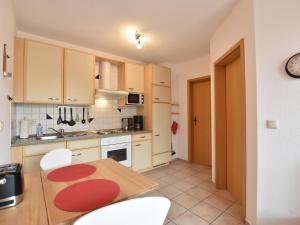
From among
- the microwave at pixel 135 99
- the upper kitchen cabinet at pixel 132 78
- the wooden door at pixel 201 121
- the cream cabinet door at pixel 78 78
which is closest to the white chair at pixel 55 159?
the cream cabinet door at pixel 78 78

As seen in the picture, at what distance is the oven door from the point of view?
104 inches

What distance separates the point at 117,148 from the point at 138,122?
0.80 metres

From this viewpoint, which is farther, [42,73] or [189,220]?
[42,73]

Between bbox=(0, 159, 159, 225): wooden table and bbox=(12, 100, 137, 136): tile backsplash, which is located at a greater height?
bbox=(12, 100, 137, 136): tile backsplash

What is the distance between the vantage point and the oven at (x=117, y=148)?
8.63ft

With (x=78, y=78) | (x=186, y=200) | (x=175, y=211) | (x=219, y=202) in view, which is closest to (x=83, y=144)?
(x=78, y=78)

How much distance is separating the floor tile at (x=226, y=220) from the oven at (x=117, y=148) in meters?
1.68

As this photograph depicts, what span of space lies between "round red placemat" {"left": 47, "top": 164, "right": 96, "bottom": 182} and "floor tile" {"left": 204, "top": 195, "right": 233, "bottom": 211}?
1634 mm

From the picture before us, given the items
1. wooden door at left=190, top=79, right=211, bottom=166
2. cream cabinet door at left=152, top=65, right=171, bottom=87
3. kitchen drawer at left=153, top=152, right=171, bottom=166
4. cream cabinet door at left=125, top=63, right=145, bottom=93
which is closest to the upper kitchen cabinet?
cream cabinet door at left=125, top=63, right=145, bottom=93

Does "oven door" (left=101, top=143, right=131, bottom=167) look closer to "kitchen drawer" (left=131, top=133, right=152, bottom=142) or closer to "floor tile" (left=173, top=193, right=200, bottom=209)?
"kitchen drawer" (left=131, top=133, right=152, bottom=142)

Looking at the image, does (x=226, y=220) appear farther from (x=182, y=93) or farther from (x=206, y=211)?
(x=182, y=93)

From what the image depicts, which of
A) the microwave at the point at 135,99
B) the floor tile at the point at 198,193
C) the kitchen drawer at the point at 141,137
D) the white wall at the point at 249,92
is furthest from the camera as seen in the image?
the microwave at the point at 135,99

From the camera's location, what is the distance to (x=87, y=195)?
3.06 feet

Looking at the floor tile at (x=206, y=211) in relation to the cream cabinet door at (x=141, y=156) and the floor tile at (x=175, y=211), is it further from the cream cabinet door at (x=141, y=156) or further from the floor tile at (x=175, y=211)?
the cream cabinet door at (x=141, y=156)
